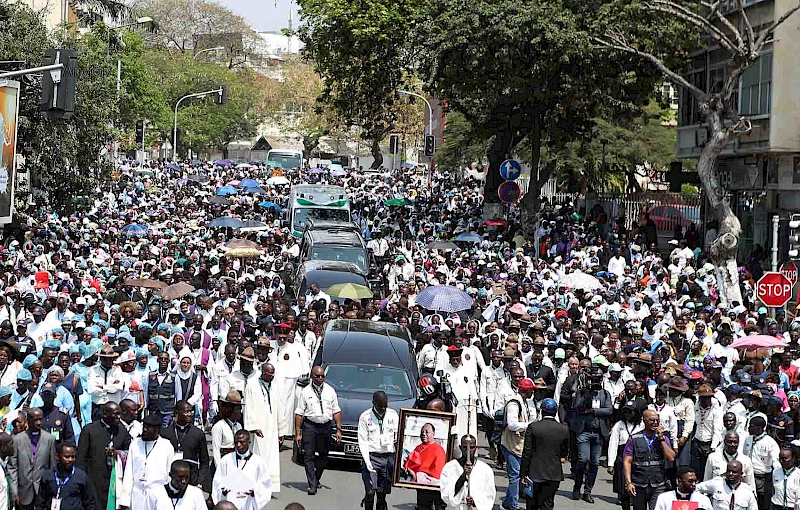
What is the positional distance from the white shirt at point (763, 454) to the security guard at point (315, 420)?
4.15m

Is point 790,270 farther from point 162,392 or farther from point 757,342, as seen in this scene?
point 162,392

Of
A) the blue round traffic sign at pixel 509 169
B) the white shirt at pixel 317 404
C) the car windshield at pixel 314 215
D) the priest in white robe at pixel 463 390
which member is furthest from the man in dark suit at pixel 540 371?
the car windshield at pixel 314 215

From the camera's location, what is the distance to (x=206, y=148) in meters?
106

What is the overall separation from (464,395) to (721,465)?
438 centimetres

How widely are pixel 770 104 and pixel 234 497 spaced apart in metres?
22.4

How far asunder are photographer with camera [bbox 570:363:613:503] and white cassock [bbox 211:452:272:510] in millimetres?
4665

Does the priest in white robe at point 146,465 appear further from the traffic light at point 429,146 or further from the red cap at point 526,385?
the traffic light at point 429,146

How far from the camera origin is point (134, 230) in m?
33.2

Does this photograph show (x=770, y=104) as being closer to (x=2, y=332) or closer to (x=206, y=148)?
(x=2, y=332)

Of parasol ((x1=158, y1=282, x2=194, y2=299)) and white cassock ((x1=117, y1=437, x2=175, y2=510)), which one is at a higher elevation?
parasol ((x1=158, y1=282, x2=194, y2=299))

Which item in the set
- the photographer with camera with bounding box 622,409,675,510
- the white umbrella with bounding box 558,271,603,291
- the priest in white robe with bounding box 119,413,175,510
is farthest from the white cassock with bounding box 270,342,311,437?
the white umbrella with bounding box 558,271,603,291

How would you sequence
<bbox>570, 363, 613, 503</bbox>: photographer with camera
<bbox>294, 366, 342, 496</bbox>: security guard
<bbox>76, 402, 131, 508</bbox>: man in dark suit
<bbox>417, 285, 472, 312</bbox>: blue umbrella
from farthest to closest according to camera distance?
<bbox>417, 285, 472, 312</bbox>: blue umbrella < <bbox>570, 363, 613, 503</bbox>: photographer with camera < <bbox>294, 366, 342, 496</bbox>: security guard < <bbox>76, 402, 131, 508</bbox>: man in dark suit

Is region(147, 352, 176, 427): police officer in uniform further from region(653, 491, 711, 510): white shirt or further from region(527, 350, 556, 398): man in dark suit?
region(653, 491, 711, 510): white shirt

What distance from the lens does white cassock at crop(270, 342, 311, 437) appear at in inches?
588
